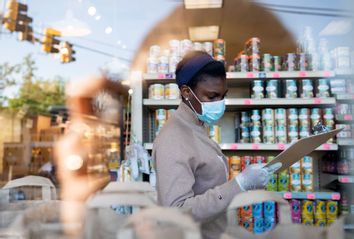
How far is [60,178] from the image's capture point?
7.22 metres

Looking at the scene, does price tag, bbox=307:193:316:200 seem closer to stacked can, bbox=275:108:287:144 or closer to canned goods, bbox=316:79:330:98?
stacked can, bbox=275:108:287:144

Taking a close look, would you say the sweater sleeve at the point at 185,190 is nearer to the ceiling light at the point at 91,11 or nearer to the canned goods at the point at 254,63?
the canned goods at the point at 254,63

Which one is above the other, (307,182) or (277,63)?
(277,63)

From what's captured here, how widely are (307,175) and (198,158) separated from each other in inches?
83.6

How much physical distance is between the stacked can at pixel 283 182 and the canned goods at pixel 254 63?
0.98 metres

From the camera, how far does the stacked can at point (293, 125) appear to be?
3.33 meters

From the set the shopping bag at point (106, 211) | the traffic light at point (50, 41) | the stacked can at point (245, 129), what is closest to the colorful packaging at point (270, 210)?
the stacked can at point (245, 129)

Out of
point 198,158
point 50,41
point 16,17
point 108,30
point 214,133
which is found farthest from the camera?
point 50,41

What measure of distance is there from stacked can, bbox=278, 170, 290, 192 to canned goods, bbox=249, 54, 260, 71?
3.23 ft

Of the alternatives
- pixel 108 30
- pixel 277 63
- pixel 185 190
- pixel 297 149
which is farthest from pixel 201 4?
pixel 185 190

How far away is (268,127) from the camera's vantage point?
3.34 m

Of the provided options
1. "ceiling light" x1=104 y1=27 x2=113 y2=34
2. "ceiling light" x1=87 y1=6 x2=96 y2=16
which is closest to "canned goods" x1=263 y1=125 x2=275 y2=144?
"ceiling light" x1=87 y1=6 x2=96 y2=16

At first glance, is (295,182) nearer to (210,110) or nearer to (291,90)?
(291,90)

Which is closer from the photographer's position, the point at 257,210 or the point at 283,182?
the point at 257,210
